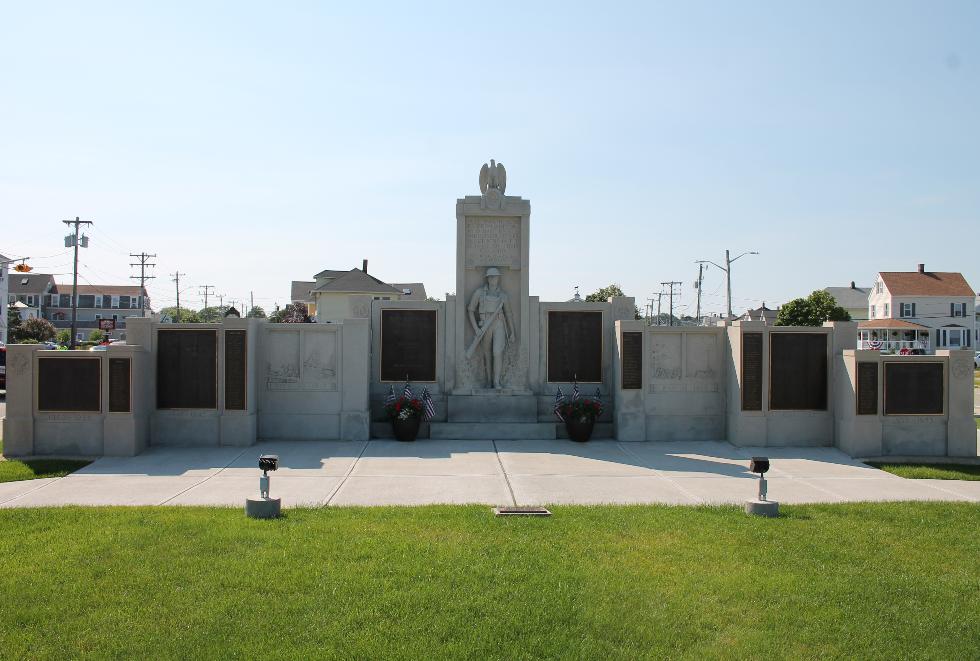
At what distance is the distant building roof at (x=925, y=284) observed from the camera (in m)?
76.0

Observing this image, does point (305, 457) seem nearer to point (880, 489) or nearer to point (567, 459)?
point (567, 459)

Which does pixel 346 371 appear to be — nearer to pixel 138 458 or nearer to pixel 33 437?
pixel 138 458

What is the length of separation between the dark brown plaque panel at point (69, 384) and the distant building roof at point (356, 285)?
43422mm

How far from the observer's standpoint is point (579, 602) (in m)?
6.02

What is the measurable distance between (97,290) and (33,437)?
99.7 m

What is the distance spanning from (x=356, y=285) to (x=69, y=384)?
4462cm

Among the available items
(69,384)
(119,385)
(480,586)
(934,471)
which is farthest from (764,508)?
(69,384)

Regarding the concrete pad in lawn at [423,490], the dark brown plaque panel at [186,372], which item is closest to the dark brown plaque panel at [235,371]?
the dark brown plaque panel at [186,372]

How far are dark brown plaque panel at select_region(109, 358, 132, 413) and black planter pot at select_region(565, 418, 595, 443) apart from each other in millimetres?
8418

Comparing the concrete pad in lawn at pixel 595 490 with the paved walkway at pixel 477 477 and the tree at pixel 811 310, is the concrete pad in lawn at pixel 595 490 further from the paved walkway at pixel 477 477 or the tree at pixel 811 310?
the tree at pixel 811 310

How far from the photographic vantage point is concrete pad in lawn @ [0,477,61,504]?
10.1m

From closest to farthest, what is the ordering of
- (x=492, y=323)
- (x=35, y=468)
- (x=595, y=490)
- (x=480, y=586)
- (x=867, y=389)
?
(x=480, y=586)
(x=595, y=490)
(x=35, y=468)
(x=867, y=389)
(x=492, y=323)

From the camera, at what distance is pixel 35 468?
39.4 feet

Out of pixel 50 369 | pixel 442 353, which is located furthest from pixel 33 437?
pixel 442 353
